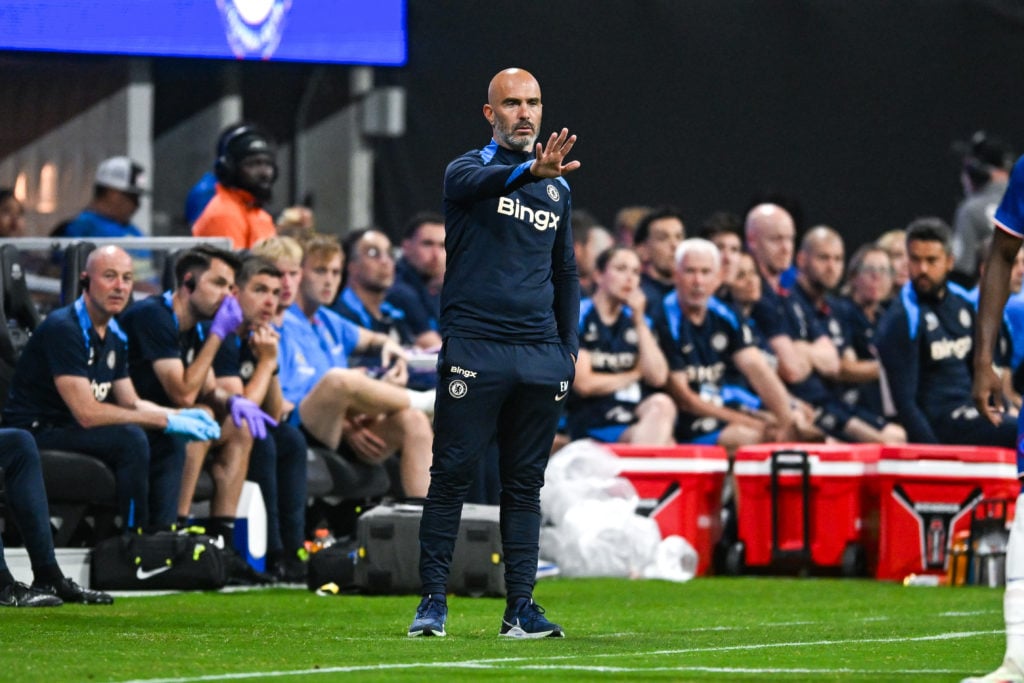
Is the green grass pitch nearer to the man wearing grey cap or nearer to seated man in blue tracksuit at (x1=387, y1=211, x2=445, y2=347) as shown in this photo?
seated man in blue tracksuit at (x1=387, y1=211, x2=445, y2=347)

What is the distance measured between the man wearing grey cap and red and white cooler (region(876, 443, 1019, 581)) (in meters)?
4.39

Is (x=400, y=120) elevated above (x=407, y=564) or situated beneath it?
elevated above

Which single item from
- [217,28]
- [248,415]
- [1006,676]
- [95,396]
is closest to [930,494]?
[248,415]

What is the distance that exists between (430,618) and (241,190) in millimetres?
5039

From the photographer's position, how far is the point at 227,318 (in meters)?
9.77

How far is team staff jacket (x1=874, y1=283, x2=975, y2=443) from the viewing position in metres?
11.1

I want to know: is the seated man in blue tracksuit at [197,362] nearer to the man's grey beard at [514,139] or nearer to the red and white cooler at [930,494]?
the man's grey beard at [514,139]

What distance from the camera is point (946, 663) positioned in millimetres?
5801

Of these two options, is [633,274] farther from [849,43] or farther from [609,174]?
[849,43]

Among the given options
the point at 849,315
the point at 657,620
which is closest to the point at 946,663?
the point at 657,620

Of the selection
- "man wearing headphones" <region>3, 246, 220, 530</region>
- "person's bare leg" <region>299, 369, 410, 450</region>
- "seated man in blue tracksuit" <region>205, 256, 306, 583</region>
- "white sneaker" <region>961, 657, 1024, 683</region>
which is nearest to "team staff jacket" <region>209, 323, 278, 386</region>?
"seated man in blue tracksuit" <region>205, 256, 306, 583</region>

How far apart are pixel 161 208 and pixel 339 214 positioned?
133cm

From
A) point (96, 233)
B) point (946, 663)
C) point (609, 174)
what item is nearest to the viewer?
point (946, 663)

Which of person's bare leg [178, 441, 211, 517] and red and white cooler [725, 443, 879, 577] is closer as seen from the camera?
person's bare leg [178, 441, 211, 517]
